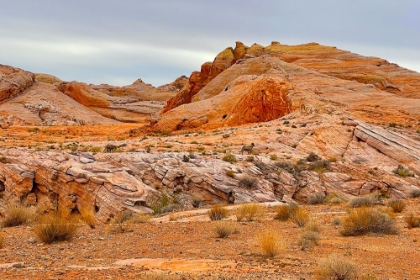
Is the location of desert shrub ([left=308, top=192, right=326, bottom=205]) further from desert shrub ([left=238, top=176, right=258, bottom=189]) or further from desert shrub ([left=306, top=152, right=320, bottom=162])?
desert shrub ([left=306, top=152, right=320, bottom=162])

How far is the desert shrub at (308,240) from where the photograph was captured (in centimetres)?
1040

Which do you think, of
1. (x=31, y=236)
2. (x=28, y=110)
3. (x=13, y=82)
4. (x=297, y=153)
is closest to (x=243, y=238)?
(x=31, y=236)

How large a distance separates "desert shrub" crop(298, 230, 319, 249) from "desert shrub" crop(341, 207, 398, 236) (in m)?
1.79

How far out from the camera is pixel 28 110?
62.3m

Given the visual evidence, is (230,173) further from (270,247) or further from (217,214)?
(270,247)

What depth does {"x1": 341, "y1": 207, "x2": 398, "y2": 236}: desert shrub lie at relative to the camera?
1243 cm

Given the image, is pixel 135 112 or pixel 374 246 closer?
pixel 374 246

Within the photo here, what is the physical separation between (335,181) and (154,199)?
10.1 metres

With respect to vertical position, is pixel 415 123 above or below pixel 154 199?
above

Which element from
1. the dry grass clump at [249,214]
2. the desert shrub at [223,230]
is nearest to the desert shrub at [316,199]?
the dry grass clump at [249,214]

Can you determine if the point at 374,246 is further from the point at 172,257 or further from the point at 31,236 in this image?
the point at 31,236

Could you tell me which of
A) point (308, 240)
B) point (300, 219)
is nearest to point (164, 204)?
point (300, 219)

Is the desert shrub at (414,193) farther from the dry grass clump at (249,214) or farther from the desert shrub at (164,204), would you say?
the desert shrub at (164,204)

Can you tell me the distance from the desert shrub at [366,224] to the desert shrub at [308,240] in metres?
1.79
